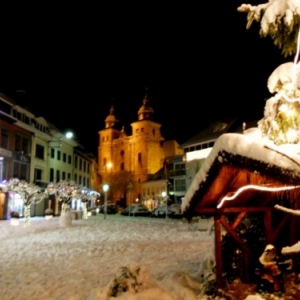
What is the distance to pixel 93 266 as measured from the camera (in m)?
11.1

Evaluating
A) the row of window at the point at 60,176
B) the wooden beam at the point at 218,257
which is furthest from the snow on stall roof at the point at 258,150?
the row of window at the point at 60,176

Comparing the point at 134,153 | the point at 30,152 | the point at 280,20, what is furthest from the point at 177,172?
the point at 280,20

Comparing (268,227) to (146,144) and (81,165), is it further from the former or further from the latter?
(146,144)

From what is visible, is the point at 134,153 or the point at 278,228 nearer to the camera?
A: the point at 278,228

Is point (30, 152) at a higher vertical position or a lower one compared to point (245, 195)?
higher

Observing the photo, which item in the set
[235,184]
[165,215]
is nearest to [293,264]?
[235,184]

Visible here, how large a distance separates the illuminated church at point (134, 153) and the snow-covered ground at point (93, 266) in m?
66.8

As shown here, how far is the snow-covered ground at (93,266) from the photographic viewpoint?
7.54 meters

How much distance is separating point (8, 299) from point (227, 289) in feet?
15.2

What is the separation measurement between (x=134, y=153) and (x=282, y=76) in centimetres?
9315

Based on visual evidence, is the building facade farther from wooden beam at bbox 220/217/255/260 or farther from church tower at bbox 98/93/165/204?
wooden beam at bbox 220/217/255/260

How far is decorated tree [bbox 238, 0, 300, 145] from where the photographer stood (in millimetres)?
4234

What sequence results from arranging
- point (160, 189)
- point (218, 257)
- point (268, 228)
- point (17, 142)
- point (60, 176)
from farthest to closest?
point (160, 189), point (60, 176), point (17, 142), point (268, 228), point (218, 257)

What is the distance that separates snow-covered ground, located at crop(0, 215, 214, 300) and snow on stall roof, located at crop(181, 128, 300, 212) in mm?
3070
